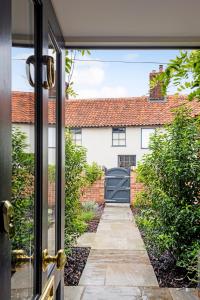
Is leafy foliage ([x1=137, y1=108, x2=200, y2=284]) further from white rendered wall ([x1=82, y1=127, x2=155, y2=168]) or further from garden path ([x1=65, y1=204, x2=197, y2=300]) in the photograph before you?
white rendered wall ([x1=82, y1=127, x2=155, y2=168])

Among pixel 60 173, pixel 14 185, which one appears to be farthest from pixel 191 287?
pixel 14 185

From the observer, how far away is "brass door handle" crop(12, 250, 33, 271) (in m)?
0.91

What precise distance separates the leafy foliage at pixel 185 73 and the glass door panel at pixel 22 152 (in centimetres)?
177

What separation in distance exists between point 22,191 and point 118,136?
7400 millimetres

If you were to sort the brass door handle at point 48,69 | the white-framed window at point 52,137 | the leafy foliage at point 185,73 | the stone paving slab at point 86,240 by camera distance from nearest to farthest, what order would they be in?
the brass door handle at point 48,69
the white-framed window at point 52,137
the leafy foliage at point 185,73
the stone paving slab at point 86,240

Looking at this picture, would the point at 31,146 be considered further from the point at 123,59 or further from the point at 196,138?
the point at 123,59

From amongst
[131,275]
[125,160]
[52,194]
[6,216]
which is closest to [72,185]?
[131,275]

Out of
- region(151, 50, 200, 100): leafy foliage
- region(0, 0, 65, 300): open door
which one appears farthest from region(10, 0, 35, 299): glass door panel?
region(151, 50, 200, 100): leafy foliage

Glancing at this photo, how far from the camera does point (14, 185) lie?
926 millimetres

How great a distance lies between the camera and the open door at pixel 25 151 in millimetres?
778

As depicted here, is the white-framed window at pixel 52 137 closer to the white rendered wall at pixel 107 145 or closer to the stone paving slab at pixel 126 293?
the stone paving slab at pixel 126 293

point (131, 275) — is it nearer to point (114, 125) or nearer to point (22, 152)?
point (22, 152)

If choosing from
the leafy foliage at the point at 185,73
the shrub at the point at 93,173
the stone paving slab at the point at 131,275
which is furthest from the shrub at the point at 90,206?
the leafy foliage at the point at 185,73

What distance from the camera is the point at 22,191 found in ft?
3.34
